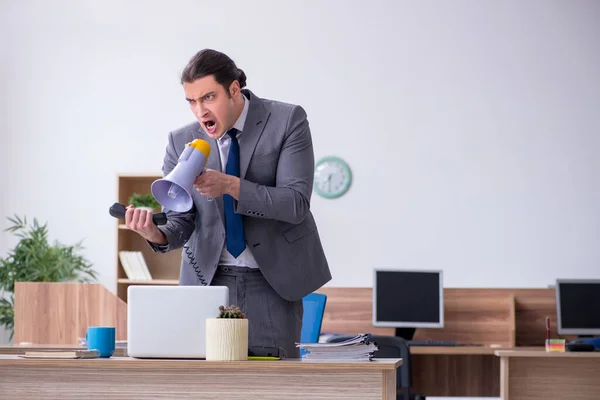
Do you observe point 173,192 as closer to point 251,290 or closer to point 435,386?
point 251,290

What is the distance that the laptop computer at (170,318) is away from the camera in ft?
6.92

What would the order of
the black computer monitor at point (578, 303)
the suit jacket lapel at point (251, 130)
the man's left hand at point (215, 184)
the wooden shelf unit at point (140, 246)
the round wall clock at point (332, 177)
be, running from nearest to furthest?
the man's left hand at point (215, 184) → the suit jacket lapel at point (251, 130) → the black computer monitor at point (578, 303) → the wooden shelf unit at point (140, 246) → the round wall clock at point (332, 177)

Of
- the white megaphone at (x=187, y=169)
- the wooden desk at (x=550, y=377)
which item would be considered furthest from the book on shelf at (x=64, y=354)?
the wooden desk at (x=550, y=377)

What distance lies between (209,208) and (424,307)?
372 centimetres

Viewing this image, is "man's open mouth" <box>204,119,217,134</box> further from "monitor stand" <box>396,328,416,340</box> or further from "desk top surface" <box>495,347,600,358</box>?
"monitor stand" <box>396,328,416,340</box>

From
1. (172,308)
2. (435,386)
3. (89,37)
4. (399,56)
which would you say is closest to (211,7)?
(89,37)

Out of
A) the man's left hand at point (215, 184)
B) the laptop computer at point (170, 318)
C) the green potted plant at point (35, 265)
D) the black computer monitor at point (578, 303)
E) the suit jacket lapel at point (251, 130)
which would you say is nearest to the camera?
the laptop computer at point (170, 318)

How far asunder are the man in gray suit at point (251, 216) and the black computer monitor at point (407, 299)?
11.6 ft

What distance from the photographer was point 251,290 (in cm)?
243

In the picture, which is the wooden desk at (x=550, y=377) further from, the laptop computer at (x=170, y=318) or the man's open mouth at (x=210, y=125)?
the laptop computer at (x=170, y=318)

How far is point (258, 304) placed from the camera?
2.42m

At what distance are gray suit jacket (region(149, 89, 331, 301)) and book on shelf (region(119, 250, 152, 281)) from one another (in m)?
3.79

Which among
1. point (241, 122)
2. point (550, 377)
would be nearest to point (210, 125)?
point (241, 122)

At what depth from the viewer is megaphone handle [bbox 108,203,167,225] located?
228 centimetres
